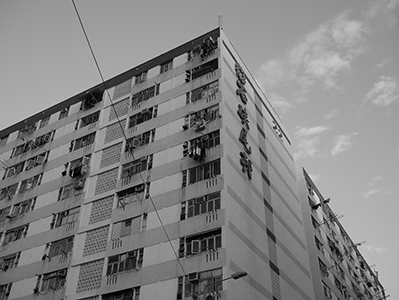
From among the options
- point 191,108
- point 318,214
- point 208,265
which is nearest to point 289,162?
point 318,214

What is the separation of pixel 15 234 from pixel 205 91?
19.5 metres

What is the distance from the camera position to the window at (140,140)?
109 ft

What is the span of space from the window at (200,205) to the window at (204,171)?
4.84ft

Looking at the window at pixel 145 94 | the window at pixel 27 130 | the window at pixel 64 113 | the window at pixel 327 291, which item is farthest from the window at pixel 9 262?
the window at pixel 327 291

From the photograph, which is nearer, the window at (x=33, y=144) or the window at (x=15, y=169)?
the window at (x=33, y=144)

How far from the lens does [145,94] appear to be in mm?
36750

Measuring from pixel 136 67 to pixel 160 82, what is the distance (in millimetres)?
3689

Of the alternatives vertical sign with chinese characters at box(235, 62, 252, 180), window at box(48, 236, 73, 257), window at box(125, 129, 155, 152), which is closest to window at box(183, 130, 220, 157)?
vertical sign with chinese characters at box(235, 62, 252, 180)

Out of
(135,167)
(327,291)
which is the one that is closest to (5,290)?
(135,167)

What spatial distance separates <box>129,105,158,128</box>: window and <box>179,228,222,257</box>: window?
11.7m

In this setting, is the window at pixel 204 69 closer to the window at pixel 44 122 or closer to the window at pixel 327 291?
the window at pixel 44 122

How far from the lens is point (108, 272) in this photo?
28.4 meters

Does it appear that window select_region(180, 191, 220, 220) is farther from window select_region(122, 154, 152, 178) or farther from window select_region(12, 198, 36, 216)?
window select_region(12, 198, 36, 216)

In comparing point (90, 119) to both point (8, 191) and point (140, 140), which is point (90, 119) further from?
point (8, 191)
